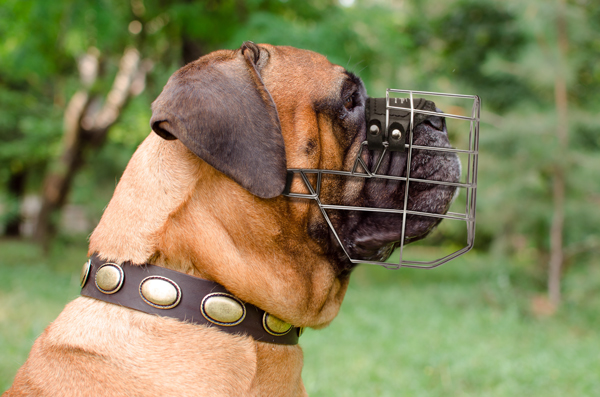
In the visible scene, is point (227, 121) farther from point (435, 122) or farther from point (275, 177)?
point (435, 122)

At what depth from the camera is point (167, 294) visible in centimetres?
170

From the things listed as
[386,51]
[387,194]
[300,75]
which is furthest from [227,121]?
[386,51]

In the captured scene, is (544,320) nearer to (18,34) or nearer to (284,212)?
(284,212)

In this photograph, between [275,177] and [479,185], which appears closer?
[275,177]

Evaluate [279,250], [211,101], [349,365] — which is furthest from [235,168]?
[349,365]

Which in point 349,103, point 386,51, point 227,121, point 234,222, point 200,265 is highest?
point 386,51

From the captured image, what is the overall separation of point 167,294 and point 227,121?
65 centimetres

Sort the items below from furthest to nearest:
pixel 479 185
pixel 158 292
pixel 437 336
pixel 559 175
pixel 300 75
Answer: pixel 479 185
pixel 559 175
pixel 437 336
pixel 300 75
pixel 158 292

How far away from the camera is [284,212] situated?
1938 millimetres

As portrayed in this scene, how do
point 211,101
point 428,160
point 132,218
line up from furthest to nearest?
point 428,160, point 132,218, point 211,101

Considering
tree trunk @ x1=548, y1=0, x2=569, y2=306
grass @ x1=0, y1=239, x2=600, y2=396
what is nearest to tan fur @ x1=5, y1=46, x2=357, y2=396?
grass @ x1=0, y1=239, x2=600, y2=396

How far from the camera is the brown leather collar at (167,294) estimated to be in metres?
1.71

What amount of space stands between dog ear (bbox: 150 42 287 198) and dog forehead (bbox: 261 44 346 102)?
16cm

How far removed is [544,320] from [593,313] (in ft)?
2.98
